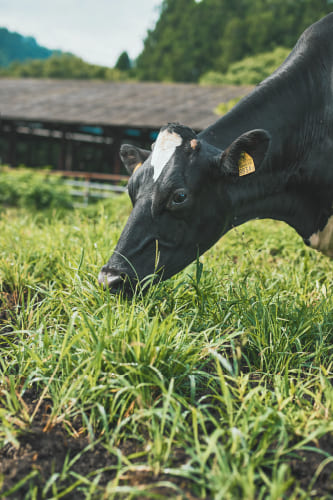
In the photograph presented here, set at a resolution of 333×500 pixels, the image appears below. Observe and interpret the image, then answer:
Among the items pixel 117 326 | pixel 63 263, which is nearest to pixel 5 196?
pixel 63 263

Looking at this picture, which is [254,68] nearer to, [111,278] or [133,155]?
[133,155]

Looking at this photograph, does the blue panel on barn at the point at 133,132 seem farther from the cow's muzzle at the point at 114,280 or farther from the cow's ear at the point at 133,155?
the cow's muzzle at the point at 114,280

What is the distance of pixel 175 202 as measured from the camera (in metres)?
2.43

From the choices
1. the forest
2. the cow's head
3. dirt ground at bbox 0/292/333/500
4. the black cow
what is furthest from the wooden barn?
dirt ground at bbox 0/292/333/500

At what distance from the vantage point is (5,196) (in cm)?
1102

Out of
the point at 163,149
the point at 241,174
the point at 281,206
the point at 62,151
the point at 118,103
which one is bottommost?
the point at 281,206

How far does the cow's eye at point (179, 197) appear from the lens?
2412 mm

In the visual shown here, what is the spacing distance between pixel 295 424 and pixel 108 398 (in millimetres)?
747

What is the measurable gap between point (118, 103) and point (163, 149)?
15152 millimetres

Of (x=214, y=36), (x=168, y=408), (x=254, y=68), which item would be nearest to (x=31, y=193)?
(x=168, y=408)

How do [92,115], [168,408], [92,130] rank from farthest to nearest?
[92,130] → [92,115] → [168,408]

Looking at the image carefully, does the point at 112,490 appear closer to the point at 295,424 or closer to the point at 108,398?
the point at 108,398

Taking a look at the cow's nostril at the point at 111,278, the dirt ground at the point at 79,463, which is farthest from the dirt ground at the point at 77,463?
the cow's nostril at the point at 111,278

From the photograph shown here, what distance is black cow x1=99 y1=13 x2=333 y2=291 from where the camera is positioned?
241 centimetres
